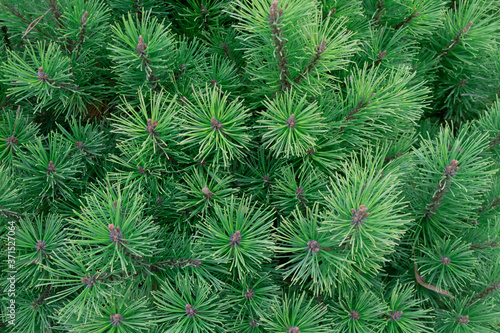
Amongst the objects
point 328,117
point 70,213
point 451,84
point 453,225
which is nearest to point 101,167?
point 70,213

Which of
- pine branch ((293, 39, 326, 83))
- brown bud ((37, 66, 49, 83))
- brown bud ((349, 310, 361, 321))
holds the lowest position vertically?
brown bud ((349, 310, 361, 321))

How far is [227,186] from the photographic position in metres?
0.71

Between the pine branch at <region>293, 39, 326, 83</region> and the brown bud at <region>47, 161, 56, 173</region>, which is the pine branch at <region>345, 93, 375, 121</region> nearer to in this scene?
the pine branch at <region>293, 39, 326, 83</region>

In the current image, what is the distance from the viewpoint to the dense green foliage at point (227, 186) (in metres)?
0.59

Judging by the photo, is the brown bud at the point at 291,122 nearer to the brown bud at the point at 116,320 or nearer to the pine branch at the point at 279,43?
the pine branch at the point at 279,43

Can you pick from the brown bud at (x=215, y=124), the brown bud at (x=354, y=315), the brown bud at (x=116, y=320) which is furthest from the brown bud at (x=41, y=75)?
the brown bud at (x=354, y=315)

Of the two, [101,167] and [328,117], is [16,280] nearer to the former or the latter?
[101,167]

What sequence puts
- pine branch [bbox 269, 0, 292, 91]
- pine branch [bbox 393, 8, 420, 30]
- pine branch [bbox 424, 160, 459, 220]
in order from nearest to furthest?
pine branch [bbox 269, 0, 292, 91]
pine branch [bbox 424, 160, 459, 220]
pine branch [bbox 393, 8, 420, 30]

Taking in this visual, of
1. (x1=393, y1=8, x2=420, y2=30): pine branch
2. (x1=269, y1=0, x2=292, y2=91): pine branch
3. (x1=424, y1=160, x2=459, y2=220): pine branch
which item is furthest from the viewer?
(x1=393, y1=8, x2=420, y2=30): pine branch

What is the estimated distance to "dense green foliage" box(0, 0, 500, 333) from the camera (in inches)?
23.2

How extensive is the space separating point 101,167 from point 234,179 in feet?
0.93

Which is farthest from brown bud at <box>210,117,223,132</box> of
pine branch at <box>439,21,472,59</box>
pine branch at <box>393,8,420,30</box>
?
pine branch at <box>439,21,472,59</box>

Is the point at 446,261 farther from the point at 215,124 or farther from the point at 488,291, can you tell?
the point at 215,124

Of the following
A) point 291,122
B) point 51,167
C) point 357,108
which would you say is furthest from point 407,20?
point 51,167
